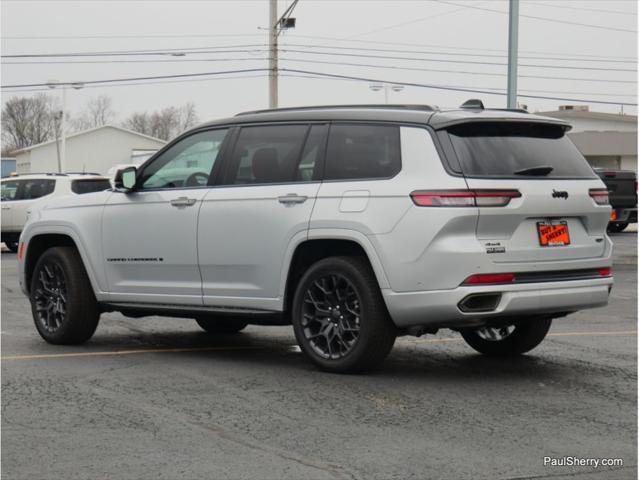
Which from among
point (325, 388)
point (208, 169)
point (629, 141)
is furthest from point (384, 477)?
point (629, 141)

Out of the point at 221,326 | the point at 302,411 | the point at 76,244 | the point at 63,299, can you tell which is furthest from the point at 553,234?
the point at 63,299

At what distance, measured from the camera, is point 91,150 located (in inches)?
3509

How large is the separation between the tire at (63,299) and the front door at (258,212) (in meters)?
1.32

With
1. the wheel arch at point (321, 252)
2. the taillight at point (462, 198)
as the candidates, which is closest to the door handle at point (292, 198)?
the wheel arch at point (321, 252)

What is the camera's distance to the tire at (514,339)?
8.55 metres

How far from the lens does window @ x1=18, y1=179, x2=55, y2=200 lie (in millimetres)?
27562

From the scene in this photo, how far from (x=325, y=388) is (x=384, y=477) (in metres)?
2.16

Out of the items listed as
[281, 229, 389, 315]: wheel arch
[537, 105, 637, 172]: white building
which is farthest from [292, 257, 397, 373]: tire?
[537, 105, 637, 172]: white building

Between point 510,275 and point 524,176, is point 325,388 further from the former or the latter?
point 524,176

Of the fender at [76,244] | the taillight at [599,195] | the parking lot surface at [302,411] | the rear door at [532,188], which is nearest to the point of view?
the parking lot surface at [302,411]

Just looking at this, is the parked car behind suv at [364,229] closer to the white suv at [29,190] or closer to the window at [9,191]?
the white suv at [29,190]

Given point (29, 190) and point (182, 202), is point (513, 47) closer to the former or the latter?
point (29, 190)

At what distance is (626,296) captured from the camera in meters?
14.4

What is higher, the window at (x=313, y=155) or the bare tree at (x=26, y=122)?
the window at (x=313, y=155)
